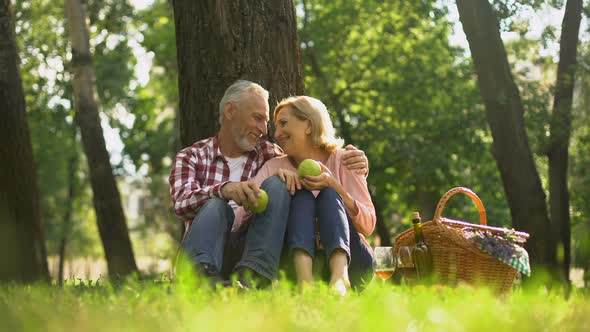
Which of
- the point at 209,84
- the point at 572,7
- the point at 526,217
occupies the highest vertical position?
the point at 572,7

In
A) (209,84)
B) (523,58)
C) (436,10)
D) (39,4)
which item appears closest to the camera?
(209,84)

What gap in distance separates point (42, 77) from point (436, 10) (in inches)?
431

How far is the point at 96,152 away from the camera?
13.4 m

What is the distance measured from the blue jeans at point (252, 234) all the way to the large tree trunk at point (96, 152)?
26.2 ft

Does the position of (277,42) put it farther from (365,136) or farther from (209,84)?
(365,136)

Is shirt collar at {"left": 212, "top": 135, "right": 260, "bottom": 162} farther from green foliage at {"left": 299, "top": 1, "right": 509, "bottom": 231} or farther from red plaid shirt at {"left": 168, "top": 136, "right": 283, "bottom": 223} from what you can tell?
green foliage at {"left": 299, "top": 1, "right": 509, "bottom": 231}

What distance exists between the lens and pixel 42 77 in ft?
74.0

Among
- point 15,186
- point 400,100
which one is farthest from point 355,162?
point 400,100

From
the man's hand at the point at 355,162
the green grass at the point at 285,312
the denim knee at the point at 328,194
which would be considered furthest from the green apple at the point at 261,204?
the green grass at the point at 285,312

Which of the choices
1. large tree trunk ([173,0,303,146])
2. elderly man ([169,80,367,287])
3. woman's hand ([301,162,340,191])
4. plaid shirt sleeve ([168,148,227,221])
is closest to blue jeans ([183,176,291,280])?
elderly man ([169,80,367,287])

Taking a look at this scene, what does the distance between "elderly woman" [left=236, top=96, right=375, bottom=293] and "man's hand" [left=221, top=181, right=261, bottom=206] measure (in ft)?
0.66

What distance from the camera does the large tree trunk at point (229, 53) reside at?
7.11 metres

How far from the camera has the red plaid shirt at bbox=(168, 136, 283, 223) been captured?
19.1 ft

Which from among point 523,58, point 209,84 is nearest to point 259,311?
point 209,84
